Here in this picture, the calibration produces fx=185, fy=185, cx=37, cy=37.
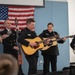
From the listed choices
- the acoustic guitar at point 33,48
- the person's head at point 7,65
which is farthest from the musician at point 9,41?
the person's head at point 7,65

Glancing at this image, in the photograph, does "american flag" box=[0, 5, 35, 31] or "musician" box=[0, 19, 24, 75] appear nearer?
"musician" box=[0, 19, 24, 75]

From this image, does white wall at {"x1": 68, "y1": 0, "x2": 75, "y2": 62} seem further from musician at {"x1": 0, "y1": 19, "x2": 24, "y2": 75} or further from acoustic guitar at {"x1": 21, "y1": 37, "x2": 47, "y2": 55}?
musician at {"x1": 0, "y1": 19, "x2": 24, "y2": 75}

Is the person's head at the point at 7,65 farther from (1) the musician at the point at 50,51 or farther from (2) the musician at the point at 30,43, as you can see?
(1) the musician at the point at 50,51

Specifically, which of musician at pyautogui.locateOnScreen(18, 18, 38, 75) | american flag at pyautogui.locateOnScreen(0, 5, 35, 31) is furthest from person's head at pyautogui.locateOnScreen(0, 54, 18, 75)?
american flag at pyautogui.locateOnScreen(0, 5, 35, 31)

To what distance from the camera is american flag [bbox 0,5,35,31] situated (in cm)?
552

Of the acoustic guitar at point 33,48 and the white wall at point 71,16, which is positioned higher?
the white wall at point 71,16

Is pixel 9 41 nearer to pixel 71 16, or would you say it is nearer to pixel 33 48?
pixel 33 48

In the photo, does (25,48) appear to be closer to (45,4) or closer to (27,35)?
(27,35)

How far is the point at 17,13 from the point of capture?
18.7 feet

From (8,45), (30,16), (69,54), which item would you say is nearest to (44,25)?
(30,16)

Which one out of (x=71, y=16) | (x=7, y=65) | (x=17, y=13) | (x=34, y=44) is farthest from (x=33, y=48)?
(x=7, y=65)

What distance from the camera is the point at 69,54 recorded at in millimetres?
6434

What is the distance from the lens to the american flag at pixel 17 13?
217 inches

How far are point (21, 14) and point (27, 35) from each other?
5.66 ft
